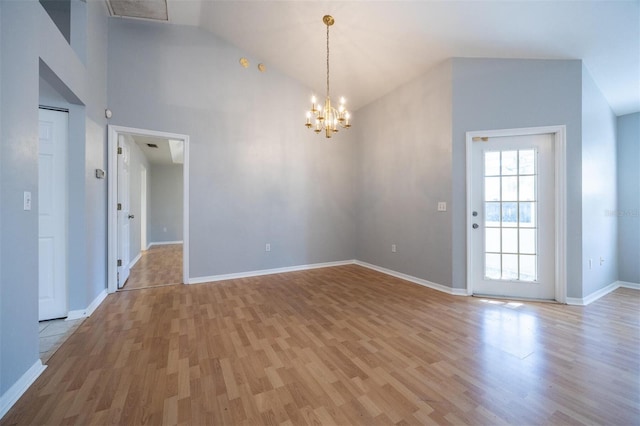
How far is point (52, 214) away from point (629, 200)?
724 cm

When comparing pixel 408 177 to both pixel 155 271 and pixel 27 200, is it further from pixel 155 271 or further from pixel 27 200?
pixel 155 271

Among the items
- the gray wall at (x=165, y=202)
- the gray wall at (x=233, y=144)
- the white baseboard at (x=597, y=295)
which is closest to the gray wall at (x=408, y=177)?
the gray wall at (x=233, y=144)

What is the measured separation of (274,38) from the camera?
3.95m

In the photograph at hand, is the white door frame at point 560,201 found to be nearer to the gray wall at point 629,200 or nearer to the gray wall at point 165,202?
the gray wall at point 629,200

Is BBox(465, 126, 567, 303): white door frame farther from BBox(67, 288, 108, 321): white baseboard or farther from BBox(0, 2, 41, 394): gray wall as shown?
BBox(67, 288, 108, 321): white baseboard

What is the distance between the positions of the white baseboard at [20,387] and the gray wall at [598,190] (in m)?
5.04

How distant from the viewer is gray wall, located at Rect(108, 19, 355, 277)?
3.68 metres

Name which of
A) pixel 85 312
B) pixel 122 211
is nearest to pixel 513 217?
pixel 85 312

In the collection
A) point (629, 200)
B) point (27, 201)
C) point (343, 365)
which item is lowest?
point (343, 365)

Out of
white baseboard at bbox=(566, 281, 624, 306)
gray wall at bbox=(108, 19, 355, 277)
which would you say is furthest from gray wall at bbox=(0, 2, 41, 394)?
white baseboard at bbox=(566, 281, 624, 306)

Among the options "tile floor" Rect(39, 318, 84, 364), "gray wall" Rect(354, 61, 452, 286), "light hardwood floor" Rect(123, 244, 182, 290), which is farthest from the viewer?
"light hardwood floor" Rect(123, 244, 182, 290)

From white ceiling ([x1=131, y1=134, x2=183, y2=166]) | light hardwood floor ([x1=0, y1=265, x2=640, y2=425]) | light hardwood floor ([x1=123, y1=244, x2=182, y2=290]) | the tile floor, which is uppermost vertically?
white ceiling ([x1=131, y1=134, x2=183, y2=166])

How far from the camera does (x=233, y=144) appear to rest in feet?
13.9

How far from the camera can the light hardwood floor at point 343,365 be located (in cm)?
145
